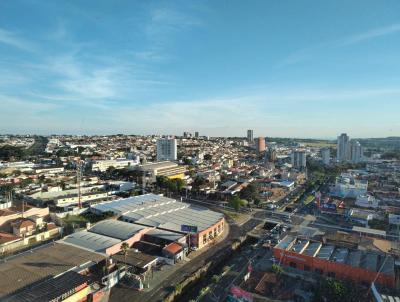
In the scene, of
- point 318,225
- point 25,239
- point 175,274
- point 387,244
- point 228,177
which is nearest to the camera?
point 175,274

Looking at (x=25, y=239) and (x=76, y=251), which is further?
(x=25, y=239)

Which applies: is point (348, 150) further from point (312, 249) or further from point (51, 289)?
point (51, 289)

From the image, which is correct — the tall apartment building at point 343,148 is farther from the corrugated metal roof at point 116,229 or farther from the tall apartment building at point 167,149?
the corrugated metal roof at point 116,229

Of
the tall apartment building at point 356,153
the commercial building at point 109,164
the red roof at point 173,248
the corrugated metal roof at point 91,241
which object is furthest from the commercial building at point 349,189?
the tall apartment building at point 356,153

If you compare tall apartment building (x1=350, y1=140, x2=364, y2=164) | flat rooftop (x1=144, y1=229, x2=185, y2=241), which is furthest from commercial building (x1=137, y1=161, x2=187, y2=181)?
tall apartment building (x1=350, y1=140, x2=364, y2=164)

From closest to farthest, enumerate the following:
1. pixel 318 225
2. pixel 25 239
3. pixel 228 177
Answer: pixel 25 239 < pixel 318 225 < pixel 228 177

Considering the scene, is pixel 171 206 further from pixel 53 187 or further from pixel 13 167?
pixel 13 167

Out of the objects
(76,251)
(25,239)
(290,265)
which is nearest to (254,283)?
(290,265)
